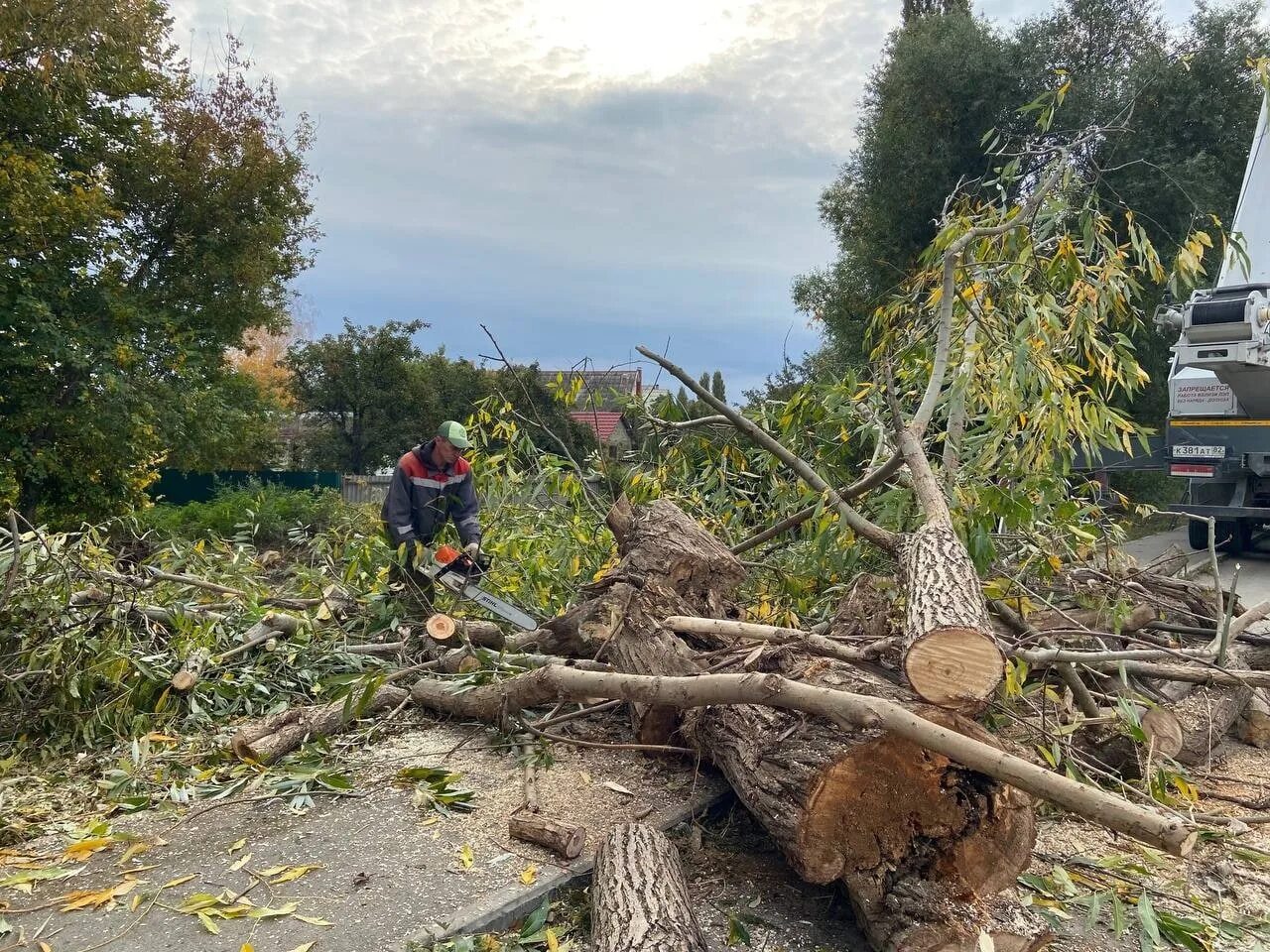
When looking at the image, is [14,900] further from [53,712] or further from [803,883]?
[803,883]

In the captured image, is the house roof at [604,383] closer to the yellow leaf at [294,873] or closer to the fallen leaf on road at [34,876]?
the yellow leaf at [294,873]

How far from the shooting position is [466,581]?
173 inches

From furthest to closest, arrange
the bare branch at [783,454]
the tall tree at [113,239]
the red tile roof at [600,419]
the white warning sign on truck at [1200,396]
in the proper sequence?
the tall tree at [113,239] → the white warning sign on truck at [1200,396] → the red tile roof at [600,419] → the bare branch at [783,454]

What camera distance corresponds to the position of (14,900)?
251 cm

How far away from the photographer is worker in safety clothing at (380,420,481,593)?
4.91m

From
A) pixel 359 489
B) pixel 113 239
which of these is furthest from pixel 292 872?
pixel 359 489

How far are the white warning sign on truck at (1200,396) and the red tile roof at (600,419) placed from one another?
244 inches

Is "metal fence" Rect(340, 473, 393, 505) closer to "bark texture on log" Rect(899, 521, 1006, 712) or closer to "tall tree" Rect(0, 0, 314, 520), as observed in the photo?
"tall tree" Rect(0, 0, 314, 520)

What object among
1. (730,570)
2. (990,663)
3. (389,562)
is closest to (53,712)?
(389,562)

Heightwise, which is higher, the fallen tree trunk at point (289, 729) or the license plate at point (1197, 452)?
the license plate at point (1197, 452)

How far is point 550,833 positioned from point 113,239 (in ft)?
39.2

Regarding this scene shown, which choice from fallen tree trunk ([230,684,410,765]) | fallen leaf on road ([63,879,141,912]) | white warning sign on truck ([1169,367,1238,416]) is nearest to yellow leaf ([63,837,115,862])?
fallen leaf on road ([63,879,141,912])

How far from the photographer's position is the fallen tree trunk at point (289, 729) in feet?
11.4

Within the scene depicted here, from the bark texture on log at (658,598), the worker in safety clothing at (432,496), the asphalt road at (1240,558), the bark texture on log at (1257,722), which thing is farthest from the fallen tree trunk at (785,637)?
the asphalt road at (1240,558)
